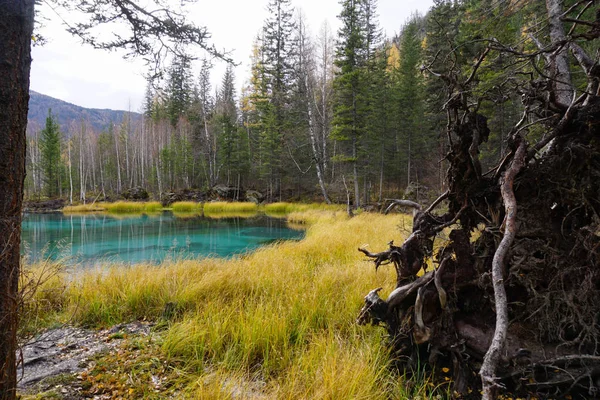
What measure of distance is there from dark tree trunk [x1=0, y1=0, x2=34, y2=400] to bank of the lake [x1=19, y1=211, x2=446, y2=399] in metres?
0.23

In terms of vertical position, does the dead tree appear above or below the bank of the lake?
above

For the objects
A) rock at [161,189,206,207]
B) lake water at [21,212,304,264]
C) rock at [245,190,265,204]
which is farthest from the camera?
rock at [161,189,206,207]

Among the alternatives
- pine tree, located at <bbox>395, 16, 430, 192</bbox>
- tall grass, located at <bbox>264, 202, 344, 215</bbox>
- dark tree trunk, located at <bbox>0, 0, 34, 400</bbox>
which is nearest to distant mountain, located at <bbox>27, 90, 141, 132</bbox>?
tall grass, located at <bbox>264, 202, 344, 215</bbox>

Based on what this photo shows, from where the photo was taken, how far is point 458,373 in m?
2.13

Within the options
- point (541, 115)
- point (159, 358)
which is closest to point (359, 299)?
point (159, 358)

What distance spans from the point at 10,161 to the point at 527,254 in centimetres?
340

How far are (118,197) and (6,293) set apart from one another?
38.4 m

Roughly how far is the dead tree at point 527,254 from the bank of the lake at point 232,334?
1.71 feet

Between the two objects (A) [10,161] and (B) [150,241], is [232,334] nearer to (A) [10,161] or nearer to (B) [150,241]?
(A) [10,161]

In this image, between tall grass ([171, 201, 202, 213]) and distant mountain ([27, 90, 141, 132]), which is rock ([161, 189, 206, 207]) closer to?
tall grass ([171, 201, 202, 213])

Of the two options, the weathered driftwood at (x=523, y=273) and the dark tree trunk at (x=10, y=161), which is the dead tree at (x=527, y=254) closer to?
the weathered driftwood at (x=523, y=273)

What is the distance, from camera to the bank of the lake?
2.16 meters

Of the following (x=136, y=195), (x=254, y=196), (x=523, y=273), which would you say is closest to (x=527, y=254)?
(x=523, y=273)

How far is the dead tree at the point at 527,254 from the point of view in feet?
6.17
